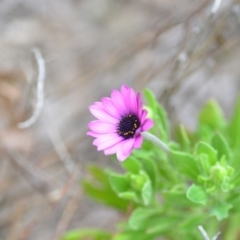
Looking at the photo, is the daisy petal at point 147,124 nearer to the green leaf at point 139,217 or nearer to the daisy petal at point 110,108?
the daisy petal at point 110,108

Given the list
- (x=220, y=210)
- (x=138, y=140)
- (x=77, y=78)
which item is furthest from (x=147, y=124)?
(x=77, y=78)

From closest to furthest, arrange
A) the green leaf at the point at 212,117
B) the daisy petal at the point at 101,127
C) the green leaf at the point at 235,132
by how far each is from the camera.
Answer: the daisy petal at the point at 101,127, the green leaf at the point at 235,132, the green leaf at the point at 212,117

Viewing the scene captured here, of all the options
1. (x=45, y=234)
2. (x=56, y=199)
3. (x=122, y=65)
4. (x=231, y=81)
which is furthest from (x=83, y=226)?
(x=231, y=81)

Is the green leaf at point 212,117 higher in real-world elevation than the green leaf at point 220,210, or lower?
higher

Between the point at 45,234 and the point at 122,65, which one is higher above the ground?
the point at 122,65

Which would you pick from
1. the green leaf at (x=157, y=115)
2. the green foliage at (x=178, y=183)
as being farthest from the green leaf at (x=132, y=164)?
the green leaf at (x=157, y=115)

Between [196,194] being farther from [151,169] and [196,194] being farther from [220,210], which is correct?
[151,169]

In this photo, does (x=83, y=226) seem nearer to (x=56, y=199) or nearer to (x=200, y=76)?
(x=56, y=199)
